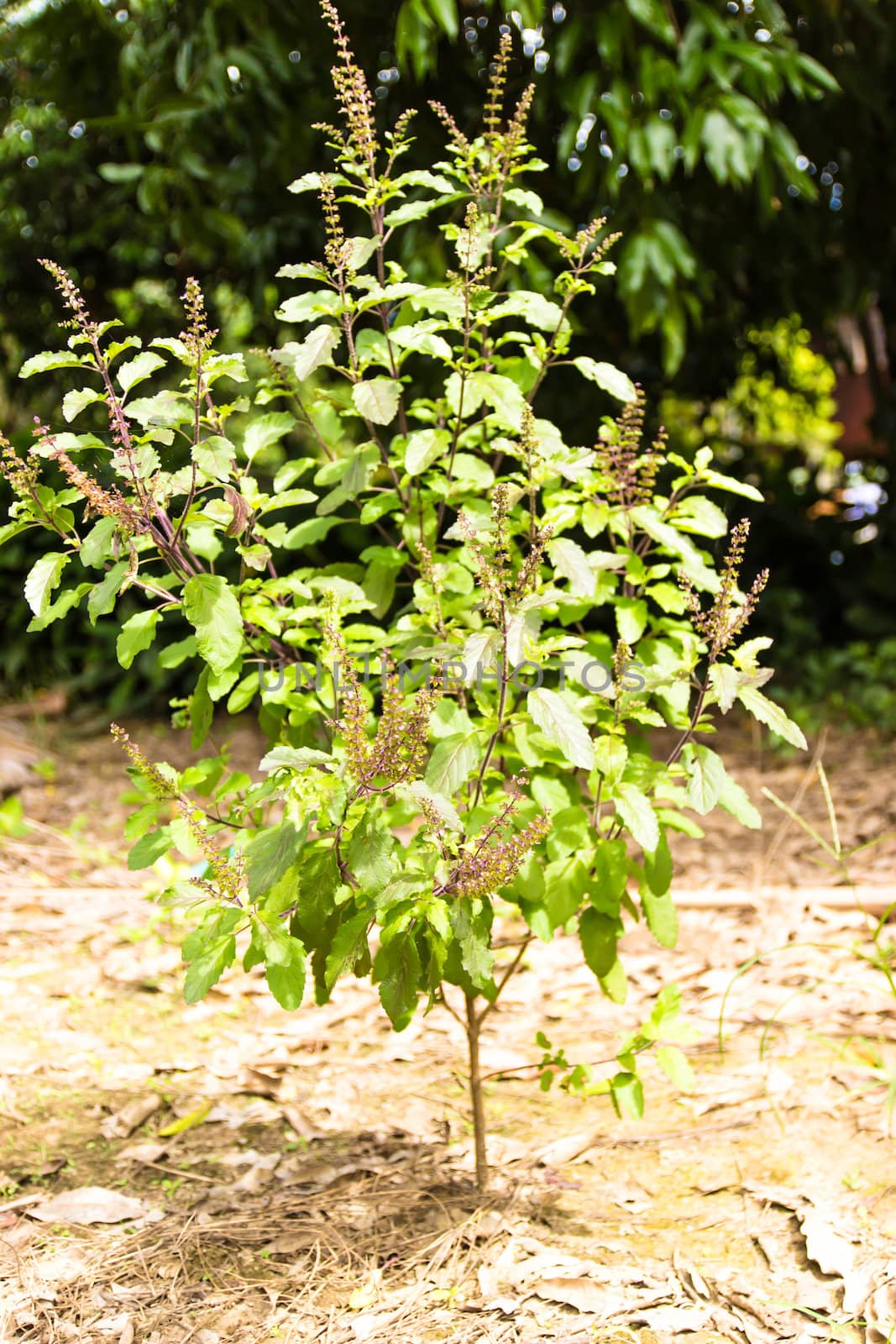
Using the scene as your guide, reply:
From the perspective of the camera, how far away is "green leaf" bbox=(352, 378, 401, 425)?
1.48m

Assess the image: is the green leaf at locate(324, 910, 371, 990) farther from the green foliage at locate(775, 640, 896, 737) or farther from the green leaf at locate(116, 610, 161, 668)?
the green foliage at locate(775, 640, 896, 737)

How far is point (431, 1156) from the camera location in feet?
6.61

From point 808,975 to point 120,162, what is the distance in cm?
463

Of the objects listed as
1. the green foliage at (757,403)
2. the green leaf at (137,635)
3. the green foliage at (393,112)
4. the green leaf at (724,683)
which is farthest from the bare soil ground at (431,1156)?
the green foliage at (757,403)

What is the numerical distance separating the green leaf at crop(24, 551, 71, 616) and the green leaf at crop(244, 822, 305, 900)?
0.40 metres

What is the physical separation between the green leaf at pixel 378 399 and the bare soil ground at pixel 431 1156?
1182mm


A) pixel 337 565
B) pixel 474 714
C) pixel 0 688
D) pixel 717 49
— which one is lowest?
pixel 0 688

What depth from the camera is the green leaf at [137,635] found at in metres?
1.48

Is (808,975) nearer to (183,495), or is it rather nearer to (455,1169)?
(455,1169)

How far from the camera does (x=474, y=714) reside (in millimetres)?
1905

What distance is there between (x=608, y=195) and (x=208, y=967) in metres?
3.24

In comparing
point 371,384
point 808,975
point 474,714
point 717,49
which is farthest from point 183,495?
point 717,49

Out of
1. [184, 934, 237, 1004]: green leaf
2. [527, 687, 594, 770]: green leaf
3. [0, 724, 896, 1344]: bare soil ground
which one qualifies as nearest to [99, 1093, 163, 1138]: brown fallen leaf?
[0, 724, 896, 1344]: bare soil ground

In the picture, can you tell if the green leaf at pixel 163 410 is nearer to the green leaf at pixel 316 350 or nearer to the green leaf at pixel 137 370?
the green leaf at pixel 137 370
